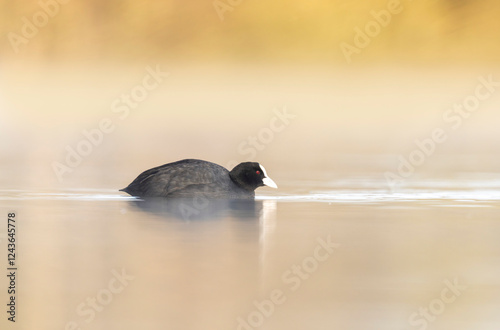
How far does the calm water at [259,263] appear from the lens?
679 cm

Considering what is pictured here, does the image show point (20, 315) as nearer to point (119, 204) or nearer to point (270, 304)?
point (270, 304)

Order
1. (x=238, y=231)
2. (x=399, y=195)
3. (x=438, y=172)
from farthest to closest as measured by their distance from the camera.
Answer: (x=438, y=172) → (x=399, y=195) → (x=238, y=231)

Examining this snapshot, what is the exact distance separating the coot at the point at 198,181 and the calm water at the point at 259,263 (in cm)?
30

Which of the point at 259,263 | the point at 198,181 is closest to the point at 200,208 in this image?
the point at 198,181

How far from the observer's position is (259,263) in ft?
28.4

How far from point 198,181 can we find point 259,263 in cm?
543

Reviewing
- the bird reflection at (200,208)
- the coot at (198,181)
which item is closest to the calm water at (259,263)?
the bird reflection at (200,208)

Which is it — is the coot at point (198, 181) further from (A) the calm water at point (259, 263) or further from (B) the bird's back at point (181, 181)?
(A) the calm water at point (259, 263)

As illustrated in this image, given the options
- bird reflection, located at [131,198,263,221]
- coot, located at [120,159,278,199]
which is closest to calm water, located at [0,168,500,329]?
bird reflection, located at [131,198,263,221]

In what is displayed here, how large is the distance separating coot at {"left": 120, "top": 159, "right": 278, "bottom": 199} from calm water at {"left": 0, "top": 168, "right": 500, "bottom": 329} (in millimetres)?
296

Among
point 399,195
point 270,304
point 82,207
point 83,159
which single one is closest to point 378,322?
point 270,304

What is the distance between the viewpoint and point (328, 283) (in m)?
7.88

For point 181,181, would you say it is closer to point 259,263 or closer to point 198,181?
point 198,181

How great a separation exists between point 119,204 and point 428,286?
6090 mm
